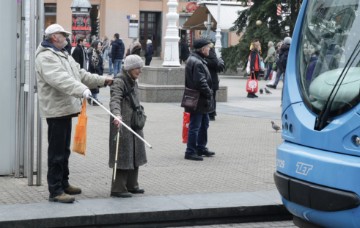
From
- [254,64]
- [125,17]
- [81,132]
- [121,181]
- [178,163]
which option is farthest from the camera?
[125,17]

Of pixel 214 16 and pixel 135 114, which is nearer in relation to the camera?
pixel 135 114

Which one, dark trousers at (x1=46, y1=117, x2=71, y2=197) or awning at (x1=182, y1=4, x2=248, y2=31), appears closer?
dark trousers at (x1=46, y1=117, x2=71, y2=197)

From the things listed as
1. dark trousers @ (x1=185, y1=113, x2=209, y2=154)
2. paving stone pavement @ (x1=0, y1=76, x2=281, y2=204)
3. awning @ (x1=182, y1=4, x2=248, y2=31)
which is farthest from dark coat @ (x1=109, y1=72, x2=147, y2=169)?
awning @ (x1=182, y1=4, x2=248, y2=31)

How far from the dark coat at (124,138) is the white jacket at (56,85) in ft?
1.22

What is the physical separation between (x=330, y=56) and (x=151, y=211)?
240 cm

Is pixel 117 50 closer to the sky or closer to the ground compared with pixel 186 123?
closer to the sky

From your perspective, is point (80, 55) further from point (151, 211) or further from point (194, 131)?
point (151, 211)

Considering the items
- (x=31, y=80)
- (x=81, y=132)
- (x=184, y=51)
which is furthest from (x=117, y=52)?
(x=81, y=132)

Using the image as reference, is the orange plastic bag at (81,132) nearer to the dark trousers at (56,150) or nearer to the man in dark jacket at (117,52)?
the dark trousers at (56,150)

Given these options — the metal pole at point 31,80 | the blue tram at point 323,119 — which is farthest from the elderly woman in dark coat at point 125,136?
the blue tram at point 323,119

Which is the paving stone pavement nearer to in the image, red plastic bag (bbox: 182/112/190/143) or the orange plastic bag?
red plastic bag (bbox: 182/112/190/143)

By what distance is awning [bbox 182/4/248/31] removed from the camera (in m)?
46.1

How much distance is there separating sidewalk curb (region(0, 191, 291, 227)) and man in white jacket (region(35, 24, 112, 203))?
333mm

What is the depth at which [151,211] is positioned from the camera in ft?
28.1
